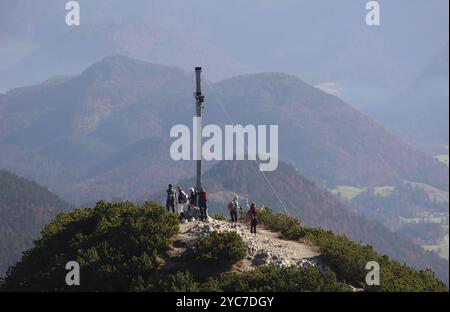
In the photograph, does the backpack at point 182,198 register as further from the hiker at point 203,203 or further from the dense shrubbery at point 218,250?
the dense shrubbery at point 218,250

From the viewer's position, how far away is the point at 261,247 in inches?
1145

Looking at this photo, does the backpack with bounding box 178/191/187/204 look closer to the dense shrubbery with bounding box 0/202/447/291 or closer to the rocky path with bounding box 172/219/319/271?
the rocky path with bounding box 172/219/319/271

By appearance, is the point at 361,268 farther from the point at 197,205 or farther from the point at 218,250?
the point at 197,205

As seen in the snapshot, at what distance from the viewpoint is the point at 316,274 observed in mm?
24984

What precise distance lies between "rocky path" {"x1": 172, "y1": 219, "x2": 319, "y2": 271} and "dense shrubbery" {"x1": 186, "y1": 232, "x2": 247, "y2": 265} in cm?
69

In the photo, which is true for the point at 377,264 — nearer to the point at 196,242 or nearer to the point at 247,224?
the point at 196,242

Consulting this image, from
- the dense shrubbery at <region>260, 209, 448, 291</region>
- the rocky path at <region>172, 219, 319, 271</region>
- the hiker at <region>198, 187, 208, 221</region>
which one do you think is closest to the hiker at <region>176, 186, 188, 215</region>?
the hiker at <region>198, 187, 208, 221</region>

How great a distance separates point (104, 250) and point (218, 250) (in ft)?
17.4

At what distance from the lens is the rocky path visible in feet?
90.4

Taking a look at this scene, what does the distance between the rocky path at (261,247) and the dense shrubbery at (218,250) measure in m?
0.69

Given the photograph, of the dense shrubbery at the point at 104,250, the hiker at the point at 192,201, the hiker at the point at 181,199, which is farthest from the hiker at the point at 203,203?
the dense shrubbery at the point at 104,250
